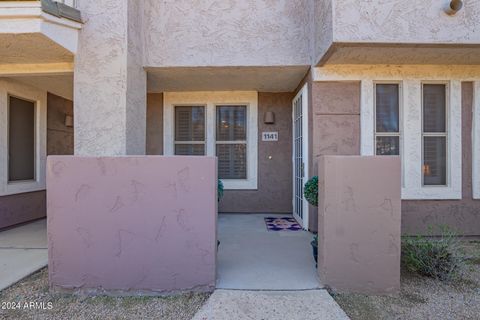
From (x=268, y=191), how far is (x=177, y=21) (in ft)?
14.7

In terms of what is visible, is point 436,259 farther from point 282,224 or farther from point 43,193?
point 43,193

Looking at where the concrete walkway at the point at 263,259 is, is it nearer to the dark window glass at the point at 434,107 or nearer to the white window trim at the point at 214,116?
the white window trim at the point at 214,116

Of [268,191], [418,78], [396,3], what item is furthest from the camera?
[268,191]

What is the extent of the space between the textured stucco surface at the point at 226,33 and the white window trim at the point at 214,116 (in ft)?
6.45

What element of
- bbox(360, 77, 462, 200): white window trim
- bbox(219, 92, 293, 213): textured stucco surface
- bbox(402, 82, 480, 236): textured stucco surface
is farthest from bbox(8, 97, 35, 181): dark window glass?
bbox(402, 82, 480, 236): textured stucco surface

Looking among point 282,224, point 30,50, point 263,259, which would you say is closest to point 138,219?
point 263,259

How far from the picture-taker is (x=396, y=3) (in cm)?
423

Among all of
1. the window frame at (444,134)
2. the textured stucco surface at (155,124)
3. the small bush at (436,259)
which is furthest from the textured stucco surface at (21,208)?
the window frame at (444,134)

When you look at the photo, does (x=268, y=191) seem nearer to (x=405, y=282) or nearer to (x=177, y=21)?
(x=405, y=282)

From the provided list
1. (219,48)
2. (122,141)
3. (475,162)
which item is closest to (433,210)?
(475,162)

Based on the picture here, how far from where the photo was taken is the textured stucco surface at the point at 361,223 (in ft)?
10.7

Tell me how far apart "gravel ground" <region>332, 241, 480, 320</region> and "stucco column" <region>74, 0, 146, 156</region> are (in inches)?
156

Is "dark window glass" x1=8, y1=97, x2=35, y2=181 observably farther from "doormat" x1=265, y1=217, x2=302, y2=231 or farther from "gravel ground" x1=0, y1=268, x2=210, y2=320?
"doormat" x1=265, y1=217, x2=302, y2=231

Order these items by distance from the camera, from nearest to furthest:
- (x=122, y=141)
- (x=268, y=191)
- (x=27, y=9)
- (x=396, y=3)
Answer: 1. (x=27, y=9)
2. (x=396, y=3)
3. (x=122, y=141)
4. (x=268, y=191)
